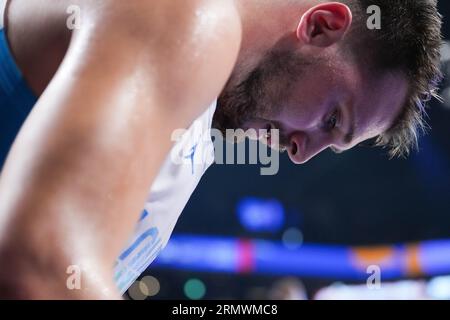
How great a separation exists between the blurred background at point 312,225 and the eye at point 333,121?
2.49 metres

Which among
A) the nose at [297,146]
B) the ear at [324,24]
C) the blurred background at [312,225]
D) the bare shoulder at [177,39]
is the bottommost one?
the blurred background at [312,225]

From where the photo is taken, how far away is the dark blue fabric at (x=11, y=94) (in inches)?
30.0

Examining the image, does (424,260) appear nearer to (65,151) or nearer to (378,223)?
(378,223)

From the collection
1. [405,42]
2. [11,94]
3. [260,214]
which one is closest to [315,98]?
[405,42]

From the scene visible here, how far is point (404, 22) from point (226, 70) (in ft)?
2.00

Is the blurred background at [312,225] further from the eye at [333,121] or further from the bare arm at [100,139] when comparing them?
the bare arm at [100,139]

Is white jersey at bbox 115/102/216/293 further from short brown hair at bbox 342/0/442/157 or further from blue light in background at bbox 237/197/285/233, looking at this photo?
blue light in background at bbox 237/197/285/233

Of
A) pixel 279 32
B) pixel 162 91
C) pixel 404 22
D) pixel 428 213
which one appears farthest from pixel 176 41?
pixel 428 213

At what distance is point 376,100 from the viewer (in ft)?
3.64

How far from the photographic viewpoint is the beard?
41.7 inches

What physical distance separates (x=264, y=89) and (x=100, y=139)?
602mm

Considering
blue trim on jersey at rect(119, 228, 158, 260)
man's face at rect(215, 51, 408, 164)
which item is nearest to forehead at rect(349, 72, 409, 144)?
man's face at rect(215, 51, 408, 164)

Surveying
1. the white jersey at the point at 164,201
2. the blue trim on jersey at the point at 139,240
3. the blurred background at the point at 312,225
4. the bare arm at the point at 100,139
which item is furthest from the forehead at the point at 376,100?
the blurred background at the point at 312,225

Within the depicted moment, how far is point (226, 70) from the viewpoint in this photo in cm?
66
